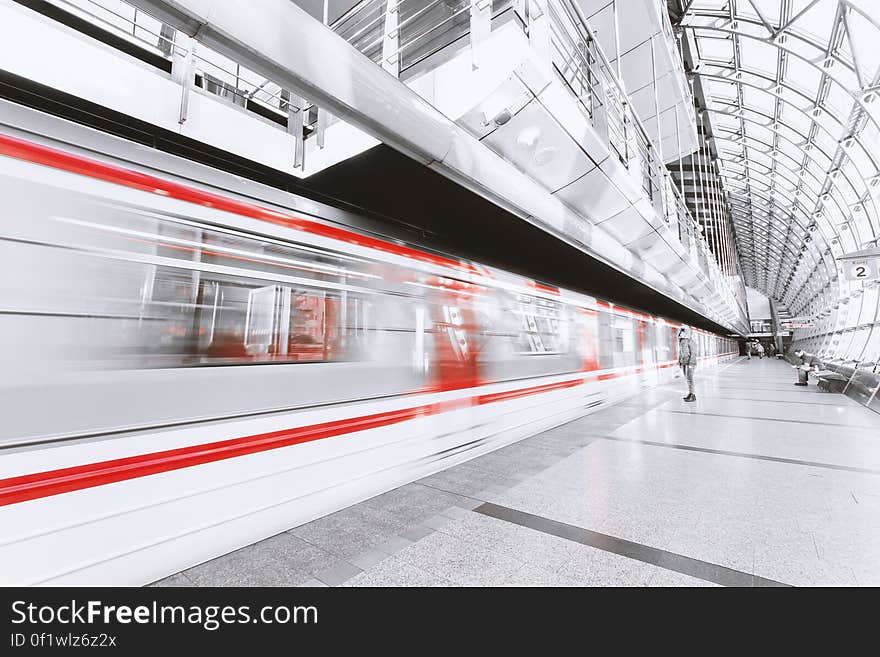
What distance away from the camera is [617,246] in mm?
6816

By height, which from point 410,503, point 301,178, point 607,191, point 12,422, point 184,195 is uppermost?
point 607,191

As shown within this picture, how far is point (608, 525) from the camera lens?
8.25ft

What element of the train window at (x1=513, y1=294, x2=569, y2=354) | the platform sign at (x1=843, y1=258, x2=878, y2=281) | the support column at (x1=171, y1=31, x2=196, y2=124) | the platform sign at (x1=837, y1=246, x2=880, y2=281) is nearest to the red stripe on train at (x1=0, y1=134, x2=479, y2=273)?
the support column at (x1=171, y1=31, x2=196, y2=124)

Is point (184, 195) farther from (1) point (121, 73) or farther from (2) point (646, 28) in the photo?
(2) point (646, 28)

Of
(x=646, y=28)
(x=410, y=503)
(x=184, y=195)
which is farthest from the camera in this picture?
(x=646, y=28)

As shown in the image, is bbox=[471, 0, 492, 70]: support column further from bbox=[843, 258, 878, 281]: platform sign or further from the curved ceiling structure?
the curved ceiling structure

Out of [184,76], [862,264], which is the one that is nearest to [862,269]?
[862,264]

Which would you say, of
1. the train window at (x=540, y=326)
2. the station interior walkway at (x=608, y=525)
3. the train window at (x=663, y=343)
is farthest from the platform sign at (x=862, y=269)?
the train window at (x=540, y=326)

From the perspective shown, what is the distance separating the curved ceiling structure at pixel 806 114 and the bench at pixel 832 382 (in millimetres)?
823

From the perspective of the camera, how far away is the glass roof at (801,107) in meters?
12.7

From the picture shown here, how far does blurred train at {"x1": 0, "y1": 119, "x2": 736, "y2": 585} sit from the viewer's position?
1703mm

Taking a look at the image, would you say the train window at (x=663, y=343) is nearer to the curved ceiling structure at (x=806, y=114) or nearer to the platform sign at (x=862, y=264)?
the platform sign at (x=862, y=264)

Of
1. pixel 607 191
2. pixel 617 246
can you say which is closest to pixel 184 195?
pixel 607 191
